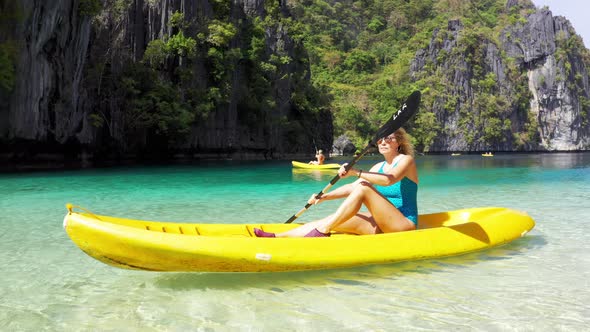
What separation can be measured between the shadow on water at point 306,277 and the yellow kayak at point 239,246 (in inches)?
4.6

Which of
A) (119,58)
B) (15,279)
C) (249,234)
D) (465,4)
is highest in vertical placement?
(465,4)

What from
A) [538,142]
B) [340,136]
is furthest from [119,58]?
[538,142]

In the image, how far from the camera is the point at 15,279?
483 centimetres

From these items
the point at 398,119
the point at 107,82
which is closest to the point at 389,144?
the point at 398,119

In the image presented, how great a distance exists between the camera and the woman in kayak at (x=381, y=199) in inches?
192

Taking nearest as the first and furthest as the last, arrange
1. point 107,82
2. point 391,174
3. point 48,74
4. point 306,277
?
point 306,277
point 391,174
point 48,74
point 107,82

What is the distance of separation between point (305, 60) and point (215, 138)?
17.3 m

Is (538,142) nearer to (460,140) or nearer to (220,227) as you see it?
(460,140)

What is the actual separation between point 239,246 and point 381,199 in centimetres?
150

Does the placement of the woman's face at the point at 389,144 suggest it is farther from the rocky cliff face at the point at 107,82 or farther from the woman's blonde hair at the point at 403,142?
the rocky cliff face at the point at 107,82

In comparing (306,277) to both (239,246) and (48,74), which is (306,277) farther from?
(48,74)

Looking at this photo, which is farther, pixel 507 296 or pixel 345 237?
pixel 345 237

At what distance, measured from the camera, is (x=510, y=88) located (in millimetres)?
87875

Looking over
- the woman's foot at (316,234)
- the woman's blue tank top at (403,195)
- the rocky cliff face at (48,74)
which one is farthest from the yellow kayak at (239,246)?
the rocky cliff face at (48,74)
